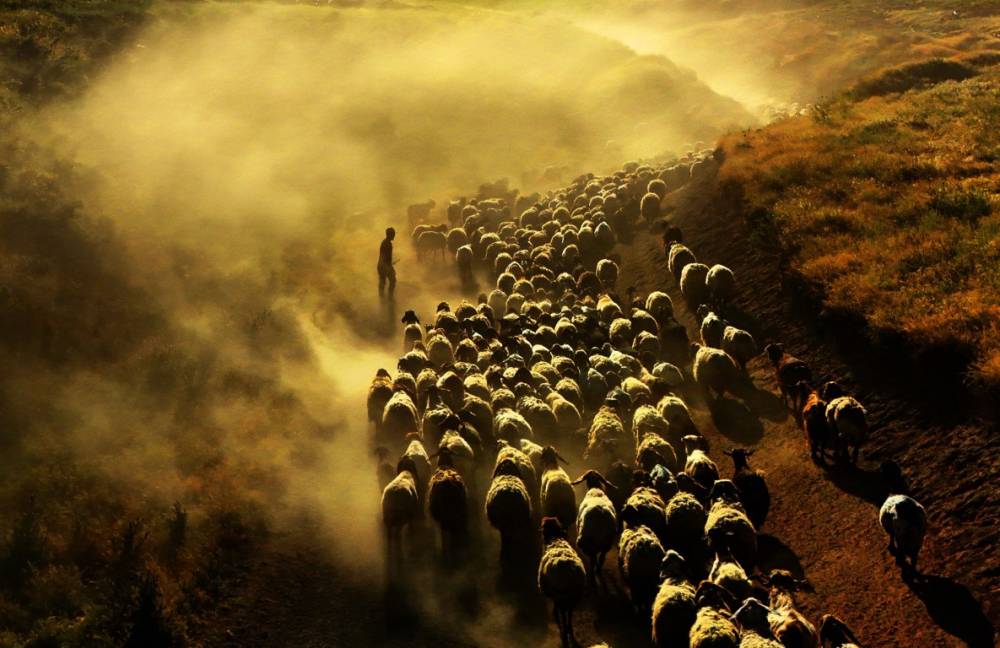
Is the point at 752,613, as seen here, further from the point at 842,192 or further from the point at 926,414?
the point at 842,192

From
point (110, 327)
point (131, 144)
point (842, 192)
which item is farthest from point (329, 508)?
point (131, 144)

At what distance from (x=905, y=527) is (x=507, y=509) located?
745cm

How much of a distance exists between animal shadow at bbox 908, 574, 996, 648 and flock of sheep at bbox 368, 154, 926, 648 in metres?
0.48

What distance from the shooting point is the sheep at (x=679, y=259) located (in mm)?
27156

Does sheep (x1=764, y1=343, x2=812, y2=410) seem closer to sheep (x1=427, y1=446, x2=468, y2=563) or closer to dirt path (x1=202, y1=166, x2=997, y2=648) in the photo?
dirt path (x1=202, y1=166, x2=997, y2=648)

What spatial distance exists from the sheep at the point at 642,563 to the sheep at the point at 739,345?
356 inches

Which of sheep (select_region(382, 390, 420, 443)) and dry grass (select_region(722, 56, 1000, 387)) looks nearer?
dry grass (select_region(722, 56, 1000, 387))

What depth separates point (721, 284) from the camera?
79.5 feet

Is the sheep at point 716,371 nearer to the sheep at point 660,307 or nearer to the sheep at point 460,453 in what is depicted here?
the sheep at point 660,307

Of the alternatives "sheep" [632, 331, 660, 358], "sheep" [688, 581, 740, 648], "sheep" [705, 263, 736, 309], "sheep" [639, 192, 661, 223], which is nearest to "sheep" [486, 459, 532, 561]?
"sheep" [688, 581, 740, 648]

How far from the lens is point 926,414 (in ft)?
51.1

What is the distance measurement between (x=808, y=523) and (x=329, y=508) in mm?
10988

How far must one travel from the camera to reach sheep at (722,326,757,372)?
20.9m

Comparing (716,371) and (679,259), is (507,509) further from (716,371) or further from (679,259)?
(679,259)
